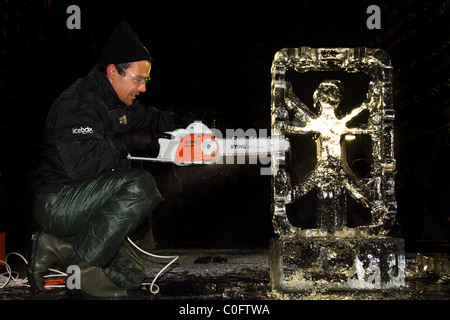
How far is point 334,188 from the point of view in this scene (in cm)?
225

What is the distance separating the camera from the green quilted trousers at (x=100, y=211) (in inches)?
79.0

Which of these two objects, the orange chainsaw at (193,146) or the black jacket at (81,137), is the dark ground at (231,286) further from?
the orange chainsaw at (193,146)

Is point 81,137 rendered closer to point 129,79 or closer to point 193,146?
point 129,79

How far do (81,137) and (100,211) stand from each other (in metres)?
0.44

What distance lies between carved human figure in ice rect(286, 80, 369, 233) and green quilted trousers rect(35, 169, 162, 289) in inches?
37.5

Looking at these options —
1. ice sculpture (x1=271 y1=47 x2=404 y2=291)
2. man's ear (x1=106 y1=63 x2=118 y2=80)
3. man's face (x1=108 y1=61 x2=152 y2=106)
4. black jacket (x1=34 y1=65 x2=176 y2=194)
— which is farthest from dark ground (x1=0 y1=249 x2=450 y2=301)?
man's ear (x1=106 y1=63 x2=118 y2=80)

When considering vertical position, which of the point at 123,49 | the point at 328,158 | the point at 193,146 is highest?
the point at 123,49

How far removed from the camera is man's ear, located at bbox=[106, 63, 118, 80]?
248 centimetres

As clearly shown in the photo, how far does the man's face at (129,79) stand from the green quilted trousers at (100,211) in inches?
25.2
